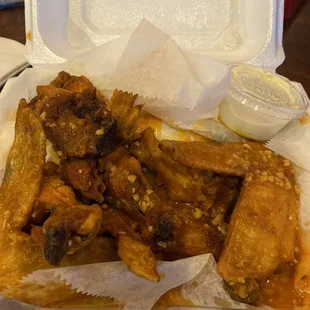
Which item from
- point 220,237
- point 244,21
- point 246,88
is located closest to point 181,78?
point 246,88

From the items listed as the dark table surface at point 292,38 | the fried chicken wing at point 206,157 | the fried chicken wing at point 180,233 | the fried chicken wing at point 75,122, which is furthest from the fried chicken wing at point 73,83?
the dark table surface at point 292,38


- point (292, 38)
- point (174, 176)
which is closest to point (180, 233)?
point (174, 176)

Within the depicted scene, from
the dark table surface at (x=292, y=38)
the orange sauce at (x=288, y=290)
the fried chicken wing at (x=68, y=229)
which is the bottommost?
the orange sauce at (x=288, y=290)

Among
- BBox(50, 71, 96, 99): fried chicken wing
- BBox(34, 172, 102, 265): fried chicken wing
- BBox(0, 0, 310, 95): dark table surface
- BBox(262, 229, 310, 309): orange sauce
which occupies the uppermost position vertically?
BBox(50, 71, 96, 99): fried chicken wing

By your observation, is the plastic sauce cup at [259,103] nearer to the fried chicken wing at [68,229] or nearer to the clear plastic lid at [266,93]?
the clear plastic lid at [266,93]

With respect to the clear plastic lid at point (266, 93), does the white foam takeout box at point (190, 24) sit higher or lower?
higher

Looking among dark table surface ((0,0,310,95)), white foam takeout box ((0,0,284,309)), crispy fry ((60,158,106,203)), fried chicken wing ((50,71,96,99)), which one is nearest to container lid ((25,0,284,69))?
white foam takeout box ((0,0,284,309))

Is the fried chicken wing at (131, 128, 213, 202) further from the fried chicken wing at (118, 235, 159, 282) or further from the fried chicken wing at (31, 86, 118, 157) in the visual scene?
the fried chicken wing at (118, 235, 159, 282)
